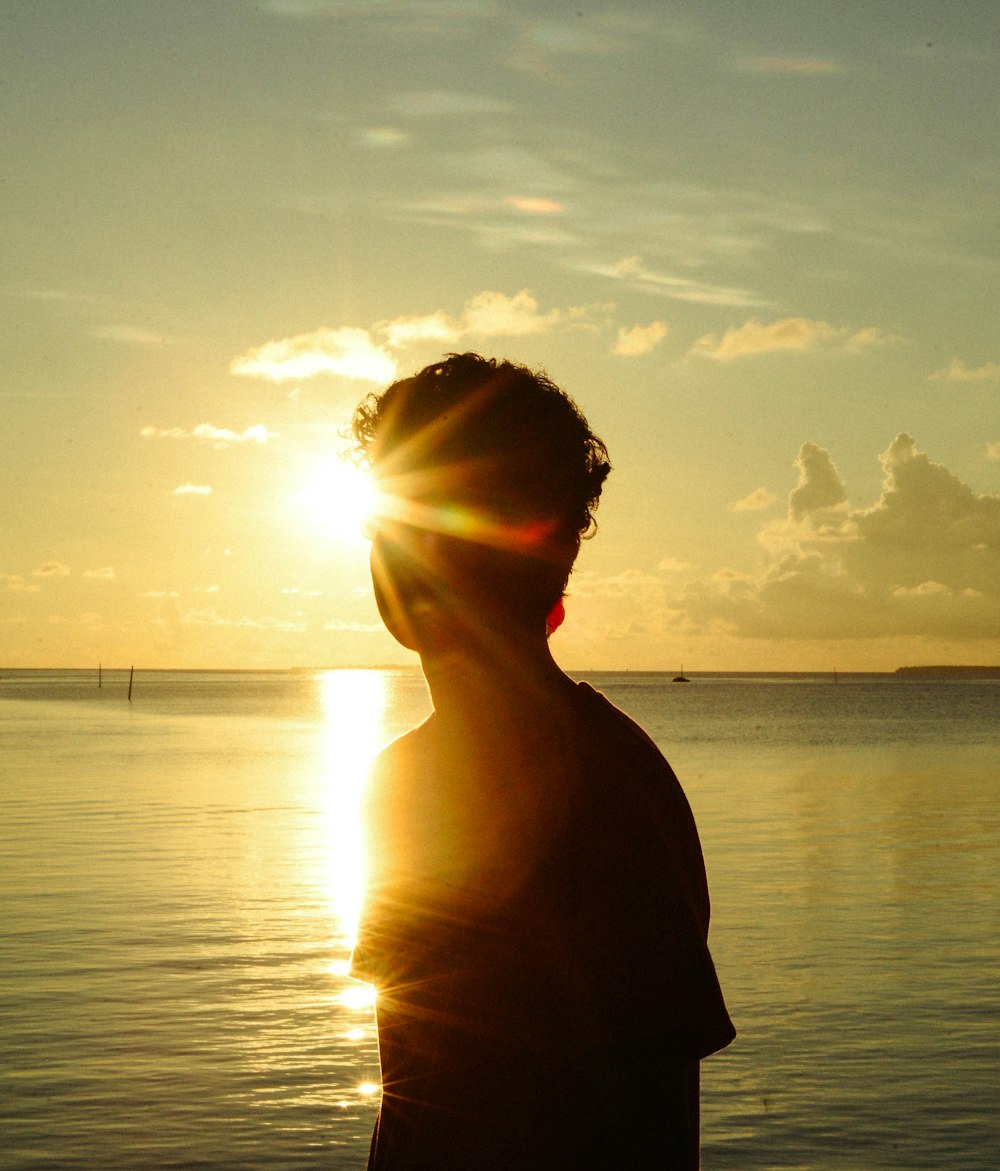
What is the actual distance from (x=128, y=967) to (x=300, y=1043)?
3.62 metres

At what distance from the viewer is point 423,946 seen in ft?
6.60

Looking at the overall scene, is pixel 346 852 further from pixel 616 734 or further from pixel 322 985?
pixel 616 734

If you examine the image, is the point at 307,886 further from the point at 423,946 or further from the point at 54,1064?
the point at 423,946

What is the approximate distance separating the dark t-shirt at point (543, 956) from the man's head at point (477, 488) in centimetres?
23

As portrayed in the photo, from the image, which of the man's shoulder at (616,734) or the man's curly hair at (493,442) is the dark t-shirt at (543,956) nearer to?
the man's shoulder at (616,734)

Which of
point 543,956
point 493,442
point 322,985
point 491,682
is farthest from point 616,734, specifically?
point 322,985

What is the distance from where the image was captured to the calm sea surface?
33.3 feet

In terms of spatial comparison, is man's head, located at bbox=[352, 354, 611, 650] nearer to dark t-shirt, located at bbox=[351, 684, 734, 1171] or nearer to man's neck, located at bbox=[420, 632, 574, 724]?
man's neck, located at bbox=[420, 632, 574, 724]

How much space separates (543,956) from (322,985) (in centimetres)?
1337

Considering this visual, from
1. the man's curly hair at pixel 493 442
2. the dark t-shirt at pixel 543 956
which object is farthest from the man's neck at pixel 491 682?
the man's curly hair at pixel 493 442

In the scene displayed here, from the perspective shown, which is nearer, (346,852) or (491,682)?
(491,682)

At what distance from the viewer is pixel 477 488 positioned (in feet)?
6.97

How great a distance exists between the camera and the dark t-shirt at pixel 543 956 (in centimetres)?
199

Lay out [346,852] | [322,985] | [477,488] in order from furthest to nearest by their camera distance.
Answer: [346,852] < [322,985] < [477,488]
